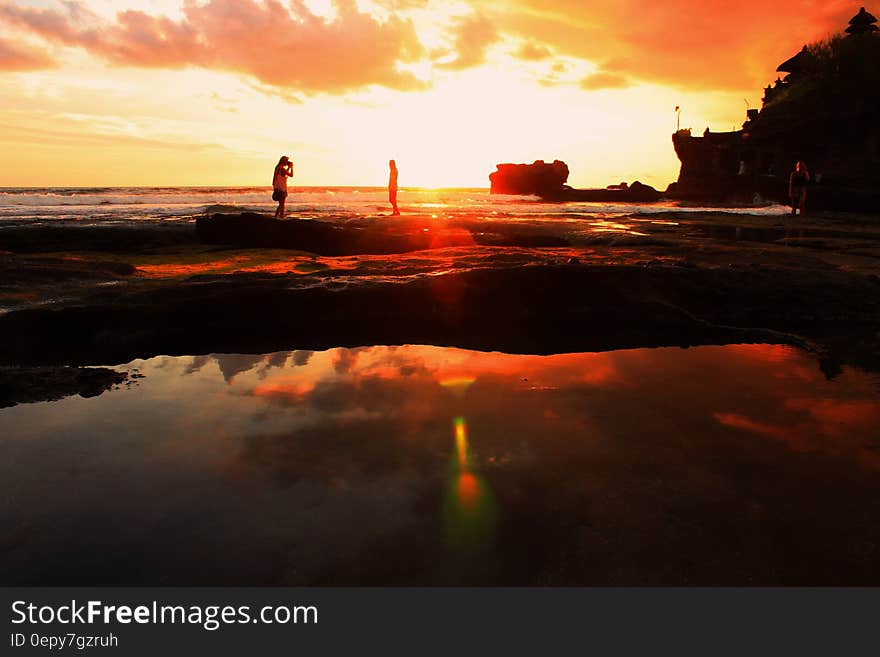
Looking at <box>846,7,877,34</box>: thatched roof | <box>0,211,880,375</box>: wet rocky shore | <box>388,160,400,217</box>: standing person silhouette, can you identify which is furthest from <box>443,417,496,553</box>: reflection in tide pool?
<box>846,7,877,34</box>: thatched roof

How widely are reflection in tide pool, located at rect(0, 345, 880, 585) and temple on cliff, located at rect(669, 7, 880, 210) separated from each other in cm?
2823

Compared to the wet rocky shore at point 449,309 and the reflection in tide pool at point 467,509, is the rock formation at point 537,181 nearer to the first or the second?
the wet rocky shore at point 449,309

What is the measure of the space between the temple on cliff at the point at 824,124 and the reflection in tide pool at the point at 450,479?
92.6ft

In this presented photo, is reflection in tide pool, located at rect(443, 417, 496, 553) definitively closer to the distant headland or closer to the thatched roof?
the distant headland

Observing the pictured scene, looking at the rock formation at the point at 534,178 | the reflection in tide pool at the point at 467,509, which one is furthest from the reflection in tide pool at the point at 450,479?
the rock formation at the point at 534,178

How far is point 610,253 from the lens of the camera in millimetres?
7105

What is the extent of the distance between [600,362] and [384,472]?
2117 mm

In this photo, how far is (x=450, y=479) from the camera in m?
2.28

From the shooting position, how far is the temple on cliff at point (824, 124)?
2936cm

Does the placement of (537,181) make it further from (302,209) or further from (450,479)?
(450,479)

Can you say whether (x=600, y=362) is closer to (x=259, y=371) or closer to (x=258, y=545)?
(x=259, y=371)

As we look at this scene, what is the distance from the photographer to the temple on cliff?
96.3ft
